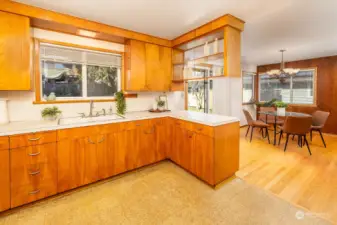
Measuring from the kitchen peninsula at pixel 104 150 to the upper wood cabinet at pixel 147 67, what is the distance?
663 millimetres

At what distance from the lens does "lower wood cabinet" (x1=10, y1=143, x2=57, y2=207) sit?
1.81m

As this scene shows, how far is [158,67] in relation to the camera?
3.29 metres

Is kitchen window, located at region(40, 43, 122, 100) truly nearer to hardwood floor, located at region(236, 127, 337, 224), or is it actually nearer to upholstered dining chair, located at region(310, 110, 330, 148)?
hardwood floor, located at region(236, 127, 337, 224)

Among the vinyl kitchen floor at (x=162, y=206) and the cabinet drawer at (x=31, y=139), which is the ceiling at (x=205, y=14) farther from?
the vinyl kitchen floor at (x=162, y=206)

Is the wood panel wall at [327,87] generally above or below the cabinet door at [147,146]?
above

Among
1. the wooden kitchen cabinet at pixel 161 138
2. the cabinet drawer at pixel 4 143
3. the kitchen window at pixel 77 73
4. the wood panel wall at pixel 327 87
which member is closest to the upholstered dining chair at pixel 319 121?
the wood panel wall at pixel 327 87

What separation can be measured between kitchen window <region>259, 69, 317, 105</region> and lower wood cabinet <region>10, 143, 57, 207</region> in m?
5.76

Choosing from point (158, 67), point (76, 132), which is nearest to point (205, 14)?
point (158, 67)

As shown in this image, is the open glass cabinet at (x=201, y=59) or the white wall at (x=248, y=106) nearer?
the open glass cabinet at (x=201, y=59)

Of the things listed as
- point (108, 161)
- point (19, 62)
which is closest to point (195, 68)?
point (108, 161)

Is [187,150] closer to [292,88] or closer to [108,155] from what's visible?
[108,155]

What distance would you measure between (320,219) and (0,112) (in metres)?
3.76

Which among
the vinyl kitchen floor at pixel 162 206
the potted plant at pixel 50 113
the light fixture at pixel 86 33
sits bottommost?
the vinyl kitchen floor at pixel 162 206

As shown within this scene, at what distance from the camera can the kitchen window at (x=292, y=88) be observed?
18.1ft
